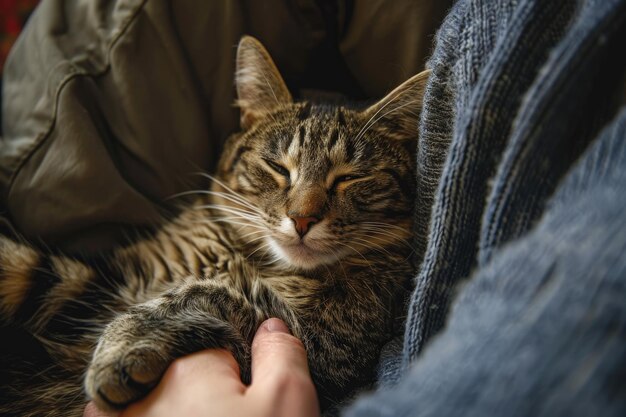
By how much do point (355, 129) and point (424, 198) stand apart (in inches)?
10.3

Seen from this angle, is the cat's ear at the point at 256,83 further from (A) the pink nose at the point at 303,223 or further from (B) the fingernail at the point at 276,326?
(B) the fingernail at the point at 276,326

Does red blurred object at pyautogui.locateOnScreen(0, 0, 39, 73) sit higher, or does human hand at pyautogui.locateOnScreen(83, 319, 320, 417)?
red blurred object at pyautogui.locateOnScreen(0, 0, 39, 73)

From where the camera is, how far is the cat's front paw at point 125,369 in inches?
30.4

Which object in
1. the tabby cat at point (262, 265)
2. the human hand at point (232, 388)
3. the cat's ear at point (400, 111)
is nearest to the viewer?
the human hand at point (232, 388)

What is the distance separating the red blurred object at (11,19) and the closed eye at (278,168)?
0.90m

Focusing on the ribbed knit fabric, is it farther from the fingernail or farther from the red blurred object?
the red blurred object

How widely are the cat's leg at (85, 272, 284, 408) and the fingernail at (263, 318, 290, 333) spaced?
36 millimetres

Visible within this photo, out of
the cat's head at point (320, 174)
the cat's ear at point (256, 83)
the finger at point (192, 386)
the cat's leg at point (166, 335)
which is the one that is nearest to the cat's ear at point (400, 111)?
the cat's head at point (320, 174)

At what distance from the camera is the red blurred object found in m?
1.40

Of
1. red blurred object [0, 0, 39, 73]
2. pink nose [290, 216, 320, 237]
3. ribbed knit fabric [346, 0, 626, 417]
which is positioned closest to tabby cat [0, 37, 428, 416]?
pink nose [290, 216, 320, 237]

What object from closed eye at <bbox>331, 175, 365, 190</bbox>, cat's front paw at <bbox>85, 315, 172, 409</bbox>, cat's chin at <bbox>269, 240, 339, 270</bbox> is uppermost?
closed eye at <bbox>331, 175, 365, 190</bbox>

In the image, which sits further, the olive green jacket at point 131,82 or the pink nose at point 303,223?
the olive green jacket at point 131,82

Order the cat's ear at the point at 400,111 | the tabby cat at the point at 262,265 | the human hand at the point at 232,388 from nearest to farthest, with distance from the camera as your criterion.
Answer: the human hand at the point at 232,388
the tabby cat at the point at 262,265
the cat's ear at the point at 400,111

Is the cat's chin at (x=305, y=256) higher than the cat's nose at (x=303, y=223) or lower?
lower
